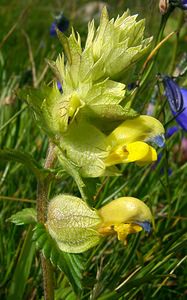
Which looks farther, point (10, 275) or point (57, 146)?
point (10, 275)

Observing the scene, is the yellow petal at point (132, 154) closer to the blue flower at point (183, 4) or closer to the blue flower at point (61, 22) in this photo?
the blue flower at point (183, 4)

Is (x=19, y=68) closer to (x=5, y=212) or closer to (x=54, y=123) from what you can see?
(x=5, y=212)

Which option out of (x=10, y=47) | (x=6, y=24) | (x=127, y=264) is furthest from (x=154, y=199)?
(x=6, y=24)

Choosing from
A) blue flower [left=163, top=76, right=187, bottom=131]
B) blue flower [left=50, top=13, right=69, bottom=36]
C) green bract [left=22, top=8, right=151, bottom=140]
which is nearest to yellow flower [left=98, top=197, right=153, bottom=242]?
green bract [left=22, top=8, right=151, bottom=140]

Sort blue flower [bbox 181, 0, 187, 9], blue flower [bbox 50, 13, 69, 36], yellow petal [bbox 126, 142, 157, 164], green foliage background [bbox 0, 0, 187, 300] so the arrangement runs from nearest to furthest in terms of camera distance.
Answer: yellow petal [bbox 126, 142, 157, 164] < green foliage background [bbox 0, 0, 187, 300] < blue flower [bbox 181, 0, 187, 9] < blue flower [bbox 50, 13, 69, 36]

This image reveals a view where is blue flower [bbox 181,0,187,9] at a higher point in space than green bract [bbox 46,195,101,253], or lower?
higher

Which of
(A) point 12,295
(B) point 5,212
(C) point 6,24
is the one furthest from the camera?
(C) point 6,24

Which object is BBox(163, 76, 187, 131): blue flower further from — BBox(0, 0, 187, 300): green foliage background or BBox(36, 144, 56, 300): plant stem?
BBox(36, 144, 56, 300): plant stem

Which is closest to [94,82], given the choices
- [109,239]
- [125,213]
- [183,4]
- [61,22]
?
[125,213]
